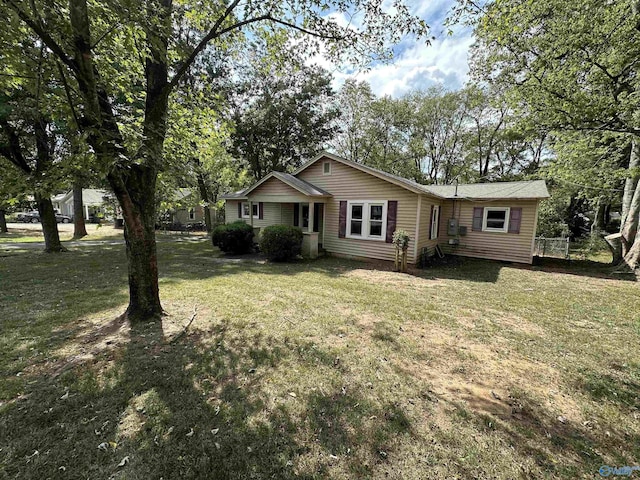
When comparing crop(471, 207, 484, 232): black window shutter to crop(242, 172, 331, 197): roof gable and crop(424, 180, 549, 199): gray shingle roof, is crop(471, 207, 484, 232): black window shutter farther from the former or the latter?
crop(242, 172, 331, 197): roof gable

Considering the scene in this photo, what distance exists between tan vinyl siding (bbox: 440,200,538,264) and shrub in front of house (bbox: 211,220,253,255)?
8.76 metres

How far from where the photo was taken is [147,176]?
161 inches

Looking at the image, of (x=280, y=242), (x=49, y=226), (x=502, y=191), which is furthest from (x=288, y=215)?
(x=49, y=226)

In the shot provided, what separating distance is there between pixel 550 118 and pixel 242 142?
18103 millimetres

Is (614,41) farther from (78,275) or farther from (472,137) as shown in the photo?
(472,137)

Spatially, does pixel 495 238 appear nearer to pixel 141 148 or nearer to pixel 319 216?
pixel 319 216

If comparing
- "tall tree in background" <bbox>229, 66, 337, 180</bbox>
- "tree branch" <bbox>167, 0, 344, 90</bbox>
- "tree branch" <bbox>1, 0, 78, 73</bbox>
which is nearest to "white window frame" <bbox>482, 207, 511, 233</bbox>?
"tree branch" <bbox>167, 0, 344, 90</bbox>

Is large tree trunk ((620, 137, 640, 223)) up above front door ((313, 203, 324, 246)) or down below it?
above

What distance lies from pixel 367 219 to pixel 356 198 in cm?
95

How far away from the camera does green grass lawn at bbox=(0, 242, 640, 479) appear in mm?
2100

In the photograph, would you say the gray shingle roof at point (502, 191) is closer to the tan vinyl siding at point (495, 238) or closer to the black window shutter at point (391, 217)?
the tan vinyl siding at point (495, 238)

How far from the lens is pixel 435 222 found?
1152cm

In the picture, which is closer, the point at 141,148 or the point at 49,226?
the point at 141,148

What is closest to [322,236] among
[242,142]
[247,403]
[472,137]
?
[247,403]
